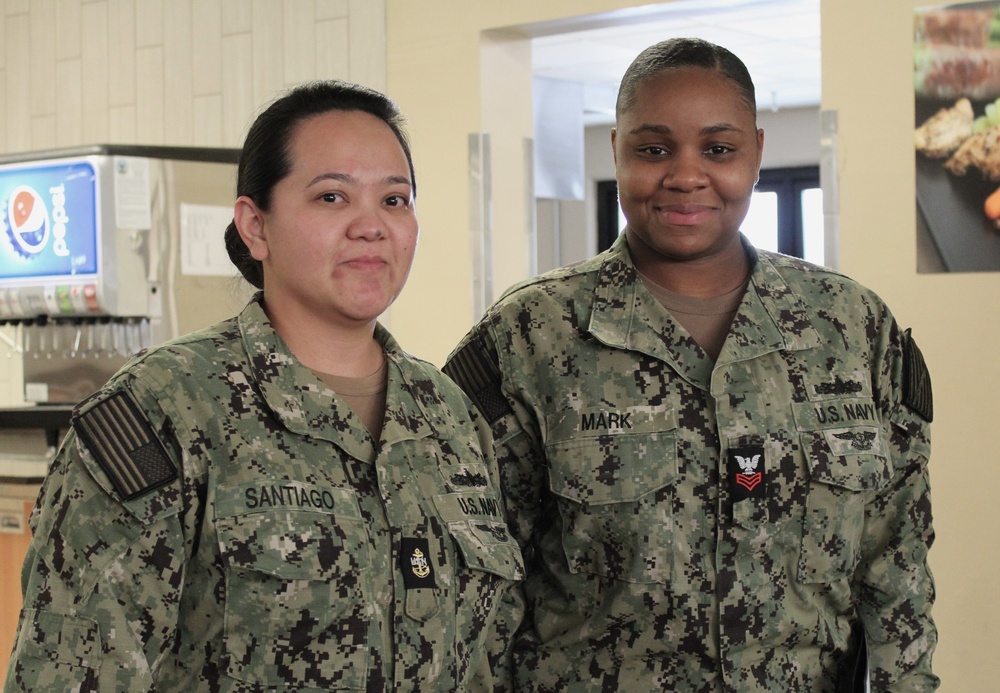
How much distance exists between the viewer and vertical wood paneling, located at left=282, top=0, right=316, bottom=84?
4988mm

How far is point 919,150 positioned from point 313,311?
2.67 meters

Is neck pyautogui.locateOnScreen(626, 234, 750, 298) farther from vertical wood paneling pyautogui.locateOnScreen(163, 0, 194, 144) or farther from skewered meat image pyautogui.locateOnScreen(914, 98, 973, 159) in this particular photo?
vertical wood paneling pyautogui.locateOnScreen(163, 0, 194, 144)

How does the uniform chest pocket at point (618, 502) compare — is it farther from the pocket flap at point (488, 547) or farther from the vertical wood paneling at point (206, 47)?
the vertical wood paneling at point (206, 47)

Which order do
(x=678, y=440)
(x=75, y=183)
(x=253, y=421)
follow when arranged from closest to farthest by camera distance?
(x=253, y=421), (x=678, y=440), (x=75, y=183)

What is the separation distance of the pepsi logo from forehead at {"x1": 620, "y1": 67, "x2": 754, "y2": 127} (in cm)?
325

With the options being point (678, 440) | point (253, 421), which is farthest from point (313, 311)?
point (678, 440)

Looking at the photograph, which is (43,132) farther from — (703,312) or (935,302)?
(703,312)

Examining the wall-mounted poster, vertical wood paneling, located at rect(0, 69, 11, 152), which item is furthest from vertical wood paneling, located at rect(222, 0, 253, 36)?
the wall-mounted poster

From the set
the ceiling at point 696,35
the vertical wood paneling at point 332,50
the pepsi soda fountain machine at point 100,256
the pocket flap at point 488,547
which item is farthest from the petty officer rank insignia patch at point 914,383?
the vertical wood paneling at point 332,50

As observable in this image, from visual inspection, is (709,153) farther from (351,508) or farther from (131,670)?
(131,670)

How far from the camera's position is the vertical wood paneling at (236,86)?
5.15 m

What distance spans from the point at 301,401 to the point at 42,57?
16.3 feet

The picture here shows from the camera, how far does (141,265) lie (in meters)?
4.41

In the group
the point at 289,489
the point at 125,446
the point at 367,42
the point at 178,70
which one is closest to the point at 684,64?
the point at 289,489
